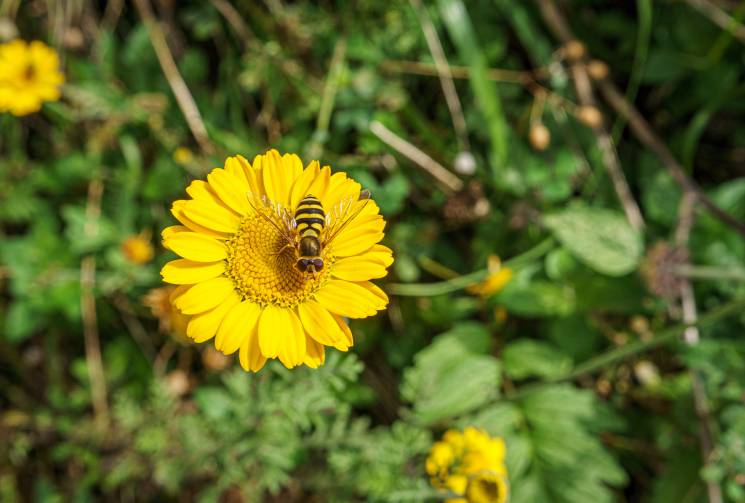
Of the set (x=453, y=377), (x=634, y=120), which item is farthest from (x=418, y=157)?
(x=634, y=120)

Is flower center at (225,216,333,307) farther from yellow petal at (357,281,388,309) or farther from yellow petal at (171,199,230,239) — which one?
yellow petal at (357,281,388,309)

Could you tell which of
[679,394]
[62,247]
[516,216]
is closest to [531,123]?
[516,216]

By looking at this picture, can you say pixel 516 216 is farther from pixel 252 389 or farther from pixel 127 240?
pixel 127 240

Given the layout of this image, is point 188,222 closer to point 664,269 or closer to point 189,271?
point 189,271

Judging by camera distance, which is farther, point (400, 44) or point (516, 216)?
point (400, 44)

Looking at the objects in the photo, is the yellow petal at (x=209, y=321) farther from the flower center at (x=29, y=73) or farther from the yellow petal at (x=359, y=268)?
the flower center at (x=29, y=73)

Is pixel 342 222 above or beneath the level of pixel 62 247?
beneath
